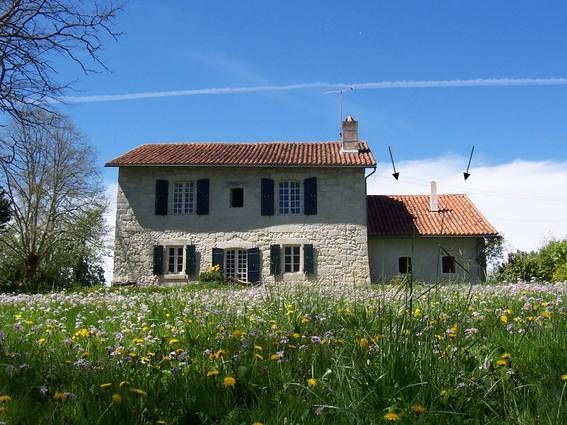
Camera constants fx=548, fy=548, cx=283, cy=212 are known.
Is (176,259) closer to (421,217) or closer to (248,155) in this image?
(248,155)

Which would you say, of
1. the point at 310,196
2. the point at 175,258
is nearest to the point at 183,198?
the point at 175,258

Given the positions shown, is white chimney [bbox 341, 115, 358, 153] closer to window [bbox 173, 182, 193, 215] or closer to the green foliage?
window [bbox 173, 182, 193, 215]

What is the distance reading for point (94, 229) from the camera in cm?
3070

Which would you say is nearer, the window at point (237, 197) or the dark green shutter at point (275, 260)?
the dark green shutter at point (275, 260)

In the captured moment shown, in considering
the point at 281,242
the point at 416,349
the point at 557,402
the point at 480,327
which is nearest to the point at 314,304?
the point at 480,327

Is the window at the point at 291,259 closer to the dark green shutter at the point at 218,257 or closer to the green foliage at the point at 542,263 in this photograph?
the dark green shutter at the point at 218,257

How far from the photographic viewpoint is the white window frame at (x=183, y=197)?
972 inches

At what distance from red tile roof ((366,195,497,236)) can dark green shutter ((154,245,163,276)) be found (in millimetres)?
9264

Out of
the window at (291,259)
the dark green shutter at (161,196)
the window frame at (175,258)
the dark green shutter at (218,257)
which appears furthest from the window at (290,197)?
the dark green shutter at (161,196)

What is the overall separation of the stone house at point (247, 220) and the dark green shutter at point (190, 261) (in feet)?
0.14

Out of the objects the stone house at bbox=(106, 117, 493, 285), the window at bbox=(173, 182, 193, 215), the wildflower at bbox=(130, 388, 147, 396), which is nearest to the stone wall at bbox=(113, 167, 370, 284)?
the stone house at bbox=(106, 117, 493, 285)

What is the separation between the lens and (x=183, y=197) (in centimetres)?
2480

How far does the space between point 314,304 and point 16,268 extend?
2686 cm

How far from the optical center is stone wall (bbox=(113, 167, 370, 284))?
78.0 feet
